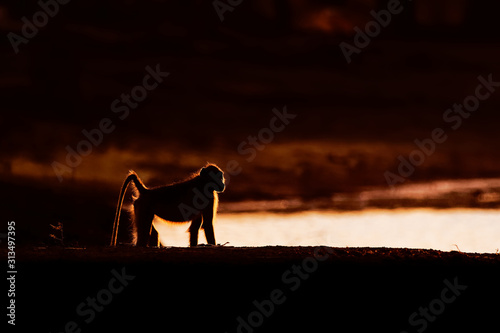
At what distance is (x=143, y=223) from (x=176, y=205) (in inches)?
24.0

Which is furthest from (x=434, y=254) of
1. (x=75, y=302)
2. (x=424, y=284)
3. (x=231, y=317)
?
(x=75, y=302)

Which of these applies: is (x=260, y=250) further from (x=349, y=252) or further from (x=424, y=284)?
(x=424, y=284)

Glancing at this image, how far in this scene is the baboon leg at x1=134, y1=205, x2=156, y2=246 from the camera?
14438 mm

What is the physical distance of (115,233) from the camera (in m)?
13.8

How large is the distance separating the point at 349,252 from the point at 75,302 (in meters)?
3.47
